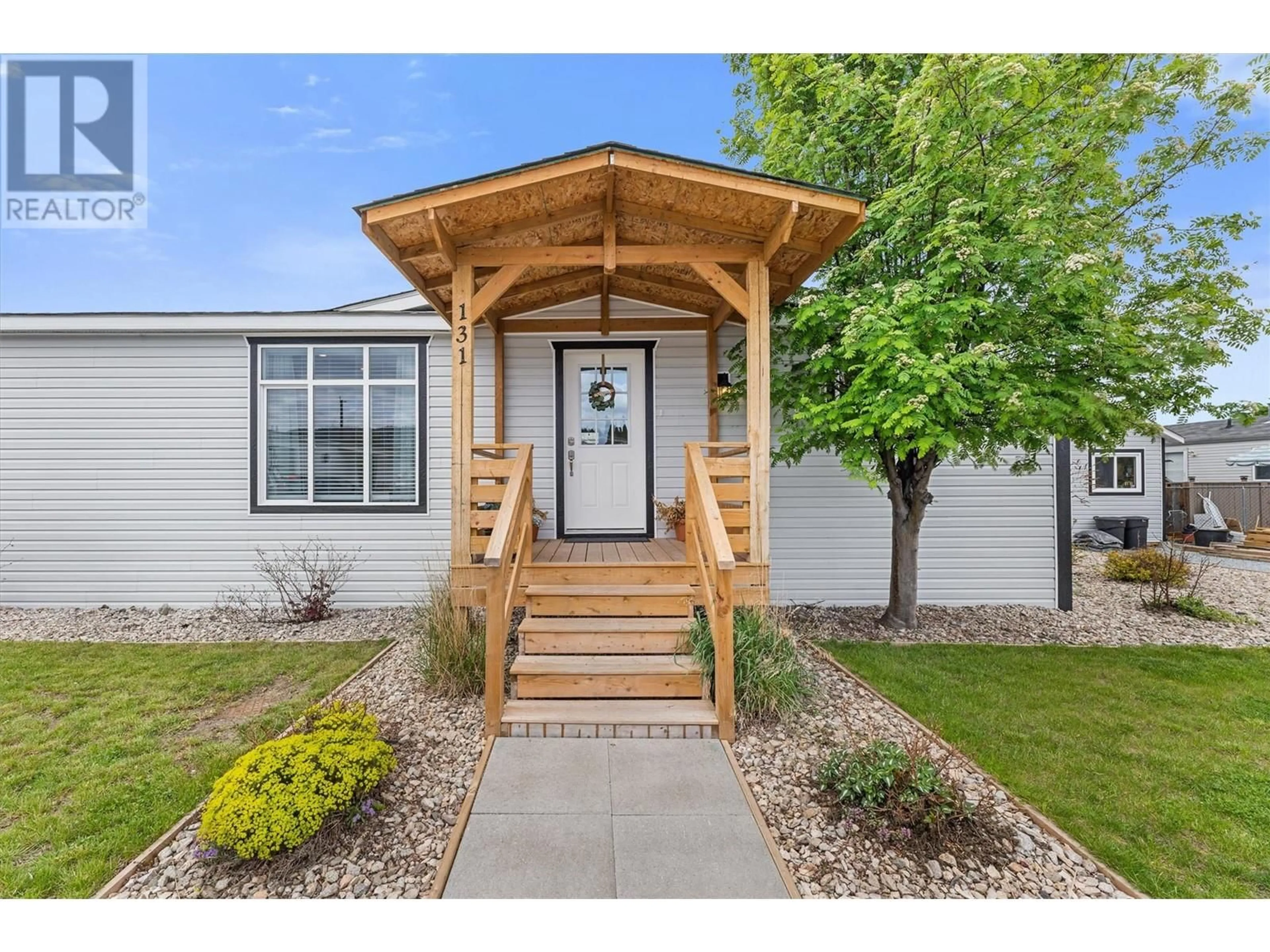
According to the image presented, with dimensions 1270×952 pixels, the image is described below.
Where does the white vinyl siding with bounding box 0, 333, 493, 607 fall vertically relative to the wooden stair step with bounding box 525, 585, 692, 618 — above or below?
above

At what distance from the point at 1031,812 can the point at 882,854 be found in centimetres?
89

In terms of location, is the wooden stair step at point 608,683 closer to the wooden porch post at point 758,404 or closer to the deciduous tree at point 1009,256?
the wooden porch post at point 758,404

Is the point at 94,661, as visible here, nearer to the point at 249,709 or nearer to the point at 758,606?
the point at 249,709

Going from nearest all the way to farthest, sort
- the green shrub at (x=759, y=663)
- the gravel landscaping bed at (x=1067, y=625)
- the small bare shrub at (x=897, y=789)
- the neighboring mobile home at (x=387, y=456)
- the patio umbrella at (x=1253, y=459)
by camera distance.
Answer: the small bare shrub at (x=897, y=789) → the green shrub at (x=759, y=663) → the gravel landscaping bed at (x=1067, y=625) → the neighboring mobile home at (x=387, y=456) → the patio umbrella at (x=1253, y=459)

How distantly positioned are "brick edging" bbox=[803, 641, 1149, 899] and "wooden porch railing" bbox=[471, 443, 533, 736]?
2407 millimetres

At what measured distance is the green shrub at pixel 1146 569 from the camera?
20.7 feet

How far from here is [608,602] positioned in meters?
3.85

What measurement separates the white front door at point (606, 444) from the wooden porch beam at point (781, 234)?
226cm

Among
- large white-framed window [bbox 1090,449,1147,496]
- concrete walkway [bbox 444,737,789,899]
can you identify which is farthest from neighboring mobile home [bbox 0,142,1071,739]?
large white-framed window [bbox 1090,449,1147,496]

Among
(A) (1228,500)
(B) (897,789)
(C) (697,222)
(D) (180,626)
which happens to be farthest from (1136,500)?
(D) (180,626)

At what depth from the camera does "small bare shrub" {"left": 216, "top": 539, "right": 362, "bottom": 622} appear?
5.98m

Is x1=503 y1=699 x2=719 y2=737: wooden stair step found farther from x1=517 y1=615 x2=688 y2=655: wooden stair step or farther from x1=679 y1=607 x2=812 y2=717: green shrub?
x1=517 y1=615 x2=688 y2=655: wooden stair step

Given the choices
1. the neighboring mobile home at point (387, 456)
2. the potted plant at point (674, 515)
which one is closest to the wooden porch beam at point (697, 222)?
the neighboring mobile home at point (387, 456)

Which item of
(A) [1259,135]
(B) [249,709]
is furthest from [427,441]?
(A) [1259,135]
